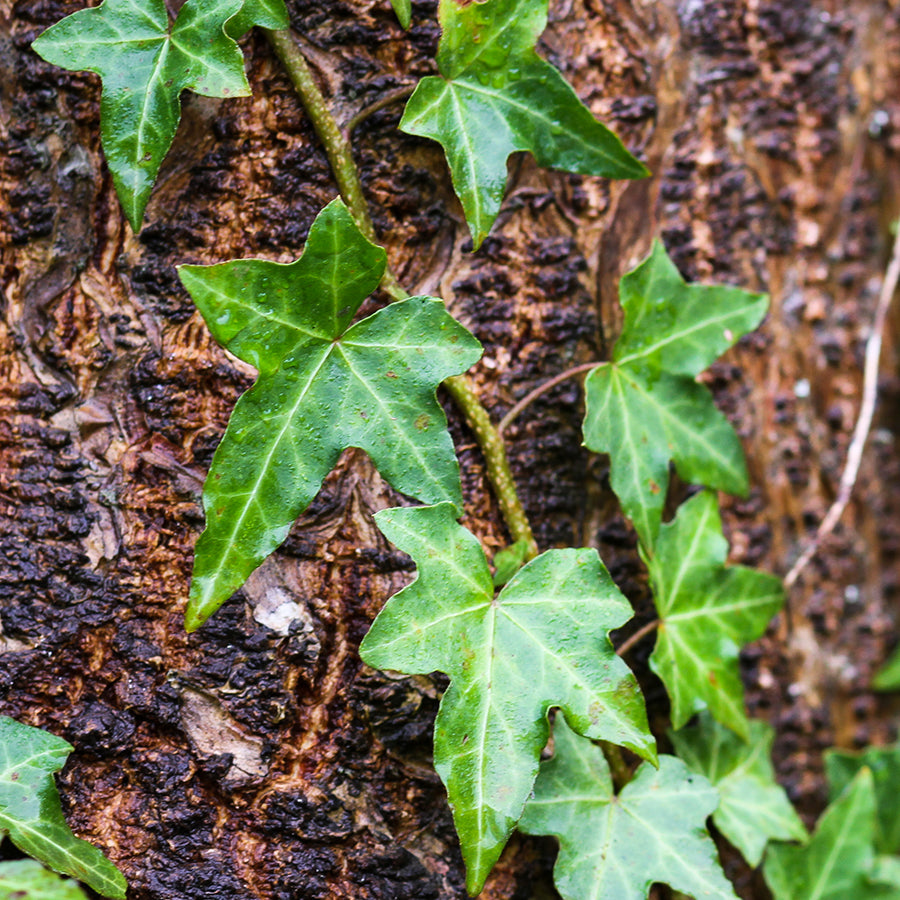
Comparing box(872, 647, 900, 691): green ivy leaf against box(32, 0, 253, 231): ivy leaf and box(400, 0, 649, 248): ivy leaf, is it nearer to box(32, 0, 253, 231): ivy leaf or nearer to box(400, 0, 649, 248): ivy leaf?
box(400, 0, 649, 248): ivy leaf

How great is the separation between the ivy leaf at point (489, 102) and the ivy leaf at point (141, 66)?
0.55ft

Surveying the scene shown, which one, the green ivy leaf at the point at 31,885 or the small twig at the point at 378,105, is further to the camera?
the small twig at the point at 378,105

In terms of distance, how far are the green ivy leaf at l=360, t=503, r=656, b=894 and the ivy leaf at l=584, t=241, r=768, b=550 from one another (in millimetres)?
159

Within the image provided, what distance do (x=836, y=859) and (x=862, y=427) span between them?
589mm

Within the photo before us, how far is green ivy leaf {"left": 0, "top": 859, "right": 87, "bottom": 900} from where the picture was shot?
54 cm

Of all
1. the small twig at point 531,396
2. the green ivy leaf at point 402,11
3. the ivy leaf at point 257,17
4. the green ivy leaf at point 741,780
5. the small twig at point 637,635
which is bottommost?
the green ivy leaf at point 741,780

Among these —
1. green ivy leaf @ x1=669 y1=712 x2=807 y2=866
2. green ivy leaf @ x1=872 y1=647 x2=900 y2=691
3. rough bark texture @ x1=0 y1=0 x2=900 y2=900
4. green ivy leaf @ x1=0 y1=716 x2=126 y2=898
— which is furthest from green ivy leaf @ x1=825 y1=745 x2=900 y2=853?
green ivy leaf @ x1=0 y1=716 x2=126 y2=898

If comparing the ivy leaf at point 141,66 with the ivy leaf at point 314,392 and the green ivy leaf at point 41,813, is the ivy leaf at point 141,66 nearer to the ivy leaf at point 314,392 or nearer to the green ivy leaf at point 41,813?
the ivy leaf at point 314,392

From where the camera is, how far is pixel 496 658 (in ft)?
2.12

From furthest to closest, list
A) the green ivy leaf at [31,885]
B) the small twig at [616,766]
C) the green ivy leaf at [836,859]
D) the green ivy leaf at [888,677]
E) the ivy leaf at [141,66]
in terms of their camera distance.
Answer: the green ivy leaf at [888,677] < the green ivy leaf at [836,859] < the small twig at [616,766] < the ivy leaf at [141,66] < the green ivy leaf at [31,885]

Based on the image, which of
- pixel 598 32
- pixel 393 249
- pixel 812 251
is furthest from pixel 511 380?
pixel 812 251

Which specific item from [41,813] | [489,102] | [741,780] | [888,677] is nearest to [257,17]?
[489,102]

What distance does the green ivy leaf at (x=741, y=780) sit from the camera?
→ 88 centimetres

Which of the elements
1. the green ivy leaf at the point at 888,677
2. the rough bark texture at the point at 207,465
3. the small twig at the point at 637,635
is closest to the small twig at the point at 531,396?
the rough bark texture at the point at 207,465
